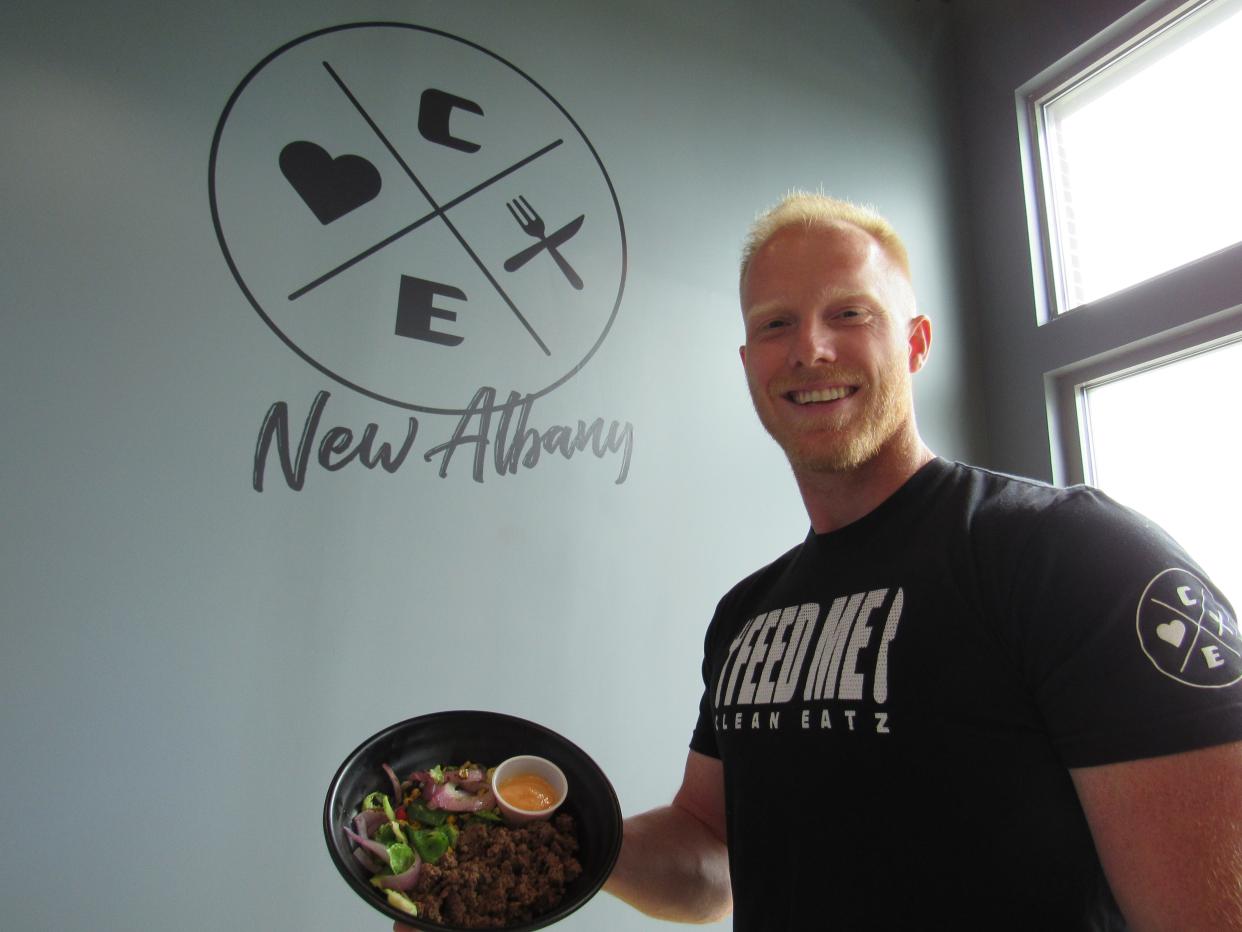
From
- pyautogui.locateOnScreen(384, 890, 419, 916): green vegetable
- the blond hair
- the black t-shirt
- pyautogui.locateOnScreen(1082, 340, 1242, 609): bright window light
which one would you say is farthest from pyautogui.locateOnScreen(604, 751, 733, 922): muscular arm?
pyautogui.locateOnScreen(1082, 340, 1242, 609): bright window light

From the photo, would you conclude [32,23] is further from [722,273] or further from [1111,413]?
[1111,413]

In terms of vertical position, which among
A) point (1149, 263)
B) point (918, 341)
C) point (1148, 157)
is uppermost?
point (1148, 157)

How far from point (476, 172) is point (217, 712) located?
4.50 ft

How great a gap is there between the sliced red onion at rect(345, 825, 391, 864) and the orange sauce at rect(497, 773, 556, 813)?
148 mm

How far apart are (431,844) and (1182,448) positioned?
95.0 inches

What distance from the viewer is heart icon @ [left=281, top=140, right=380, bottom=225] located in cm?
174

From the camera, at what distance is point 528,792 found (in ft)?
3.15

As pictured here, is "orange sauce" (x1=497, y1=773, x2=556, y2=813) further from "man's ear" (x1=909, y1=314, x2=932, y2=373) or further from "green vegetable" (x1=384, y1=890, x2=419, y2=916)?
"man's ear" (x1=909, y1=314, x2=932, y2=373)

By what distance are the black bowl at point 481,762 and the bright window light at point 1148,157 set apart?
A: 7.63 feet

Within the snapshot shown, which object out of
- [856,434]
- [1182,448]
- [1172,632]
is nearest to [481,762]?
[856,434]

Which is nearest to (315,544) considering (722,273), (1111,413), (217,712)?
(217,712)

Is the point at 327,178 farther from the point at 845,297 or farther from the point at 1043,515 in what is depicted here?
the point at 1043,515

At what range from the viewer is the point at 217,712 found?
146cm

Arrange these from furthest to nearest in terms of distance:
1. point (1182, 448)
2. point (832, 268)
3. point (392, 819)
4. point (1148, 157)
Answer: 1. point (1148, 157)
2. point (1182, 448)
3. point (832, 268)
4. point (392, 819)
